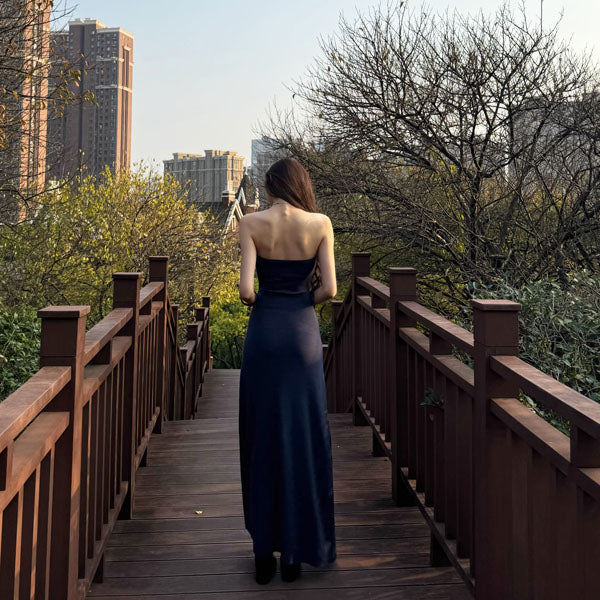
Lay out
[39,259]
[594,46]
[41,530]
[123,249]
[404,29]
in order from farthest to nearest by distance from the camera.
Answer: [123,249], [39,259], [404,29], [594,46], [41,530]

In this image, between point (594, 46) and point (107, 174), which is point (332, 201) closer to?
point (594, 46)

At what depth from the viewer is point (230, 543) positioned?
3449mm


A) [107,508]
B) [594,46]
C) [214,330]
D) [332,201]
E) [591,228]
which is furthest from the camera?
[214,330]

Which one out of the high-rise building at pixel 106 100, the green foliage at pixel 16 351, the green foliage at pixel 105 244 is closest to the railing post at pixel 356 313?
the green foliage at pixel 16 351

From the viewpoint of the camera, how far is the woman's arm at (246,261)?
10.3 ft

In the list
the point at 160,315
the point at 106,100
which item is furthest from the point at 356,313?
the point at 106,100

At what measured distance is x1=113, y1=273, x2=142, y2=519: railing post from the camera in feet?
11.9

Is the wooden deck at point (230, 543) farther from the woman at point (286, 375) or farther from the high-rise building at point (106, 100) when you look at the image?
the high-rise building at point (106, 100)

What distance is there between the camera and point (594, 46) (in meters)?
10.7

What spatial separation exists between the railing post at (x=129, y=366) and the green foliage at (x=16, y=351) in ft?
11.2

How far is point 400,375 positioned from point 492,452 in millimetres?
1540

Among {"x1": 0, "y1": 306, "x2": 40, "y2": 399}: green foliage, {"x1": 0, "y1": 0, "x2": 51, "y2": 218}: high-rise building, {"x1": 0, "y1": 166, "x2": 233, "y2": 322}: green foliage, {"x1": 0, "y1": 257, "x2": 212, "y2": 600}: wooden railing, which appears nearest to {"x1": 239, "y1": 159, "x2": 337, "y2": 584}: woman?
{"x1": 0, "y1": 257, "x2": 212, "y2": 600}: wooden railing

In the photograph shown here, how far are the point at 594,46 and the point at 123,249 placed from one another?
11.5 metres

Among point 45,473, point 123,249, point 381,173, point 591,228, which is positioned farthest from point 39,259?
point 45,473
